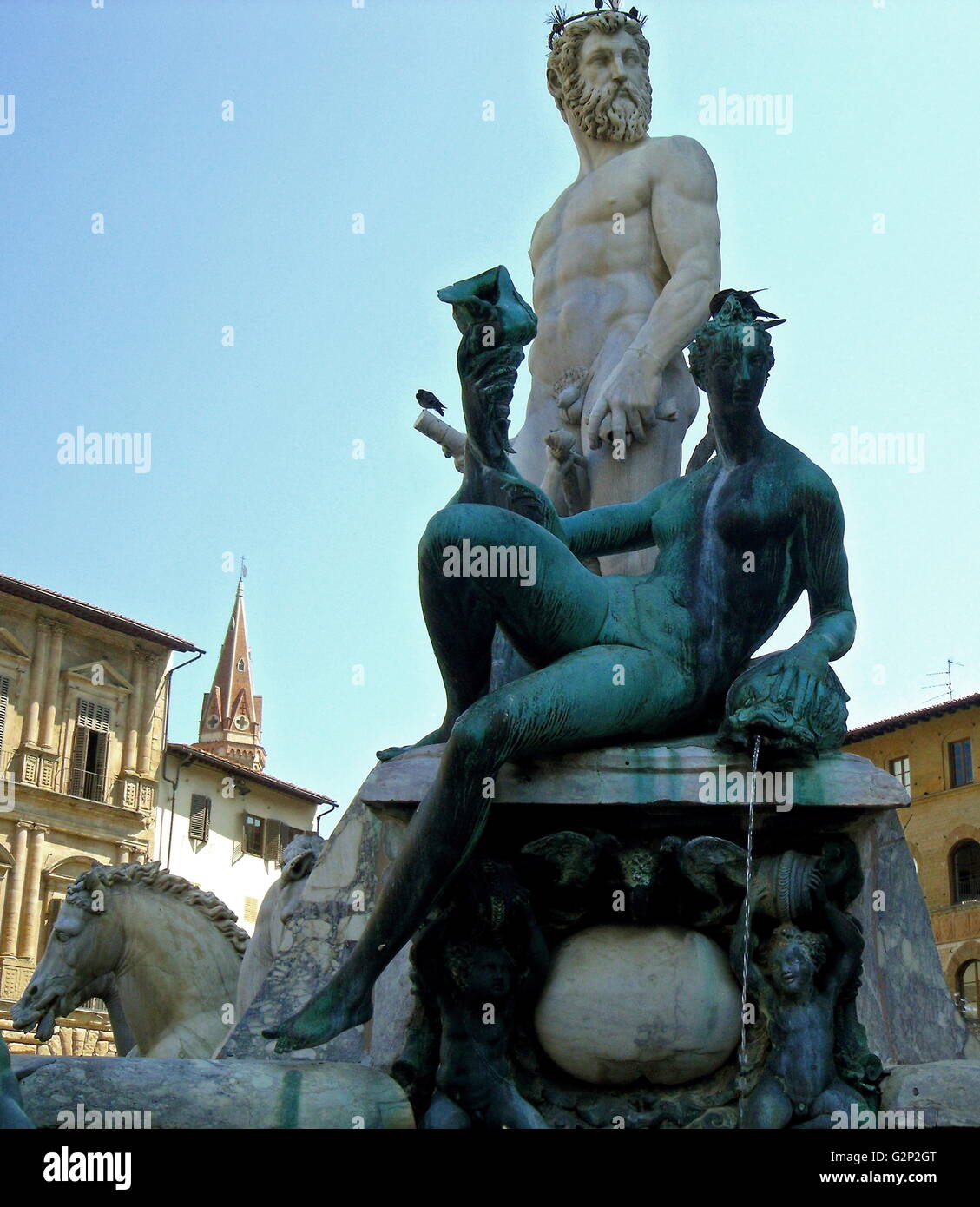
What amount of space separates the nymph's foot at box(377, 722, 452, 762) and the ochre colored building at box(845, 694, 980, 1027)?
37.3 meters

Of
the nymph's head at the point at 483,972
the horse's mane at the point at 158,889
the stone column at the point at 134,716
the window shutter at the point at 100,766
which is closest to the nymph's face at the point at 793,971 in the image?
the nymph's head at the point at 483,972

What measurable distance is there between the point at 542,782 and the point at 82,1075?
1.04m

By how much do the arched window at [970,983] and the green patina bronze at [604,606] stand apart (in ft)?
119

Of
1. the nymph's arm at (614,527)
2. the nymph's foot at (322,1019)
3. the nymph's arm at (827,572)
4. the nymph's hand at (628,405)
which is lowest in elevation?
the nymph's foot at (322,1019)

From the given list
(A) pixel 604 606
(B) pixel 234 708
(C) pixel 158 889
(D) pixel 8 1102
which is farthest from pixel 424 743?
(B) pixel 234 708

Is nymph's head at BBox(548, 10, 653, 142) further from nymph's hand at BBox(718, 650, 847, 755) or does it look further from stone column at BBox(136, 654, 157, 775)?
stone column at BBox(136, 654, 157, 775)

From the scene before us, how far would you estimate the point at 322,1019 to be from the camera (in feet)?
10.3

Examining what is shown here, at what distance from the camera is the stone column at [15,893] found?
38500 millimetres

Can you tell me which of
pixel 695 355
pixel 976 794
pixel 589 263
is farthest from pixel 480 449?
pixel 976 794

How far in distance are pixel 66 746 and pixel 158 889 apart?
37631mm

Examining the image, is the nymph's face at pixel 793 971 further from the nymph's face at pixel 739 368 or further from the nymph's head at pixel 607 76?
the nymph's head at pixel 607 76

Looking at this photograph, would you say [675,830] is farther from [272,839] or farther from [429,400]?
[272,839]

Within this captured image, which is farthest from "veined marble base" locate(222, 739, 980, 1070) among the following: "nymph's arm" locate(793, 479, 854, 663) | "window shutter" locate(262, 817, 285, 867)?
"window shutter" locate(262, 817, 285, 867)

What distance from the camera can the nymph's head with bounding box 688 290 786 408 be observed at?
12.0 feet
